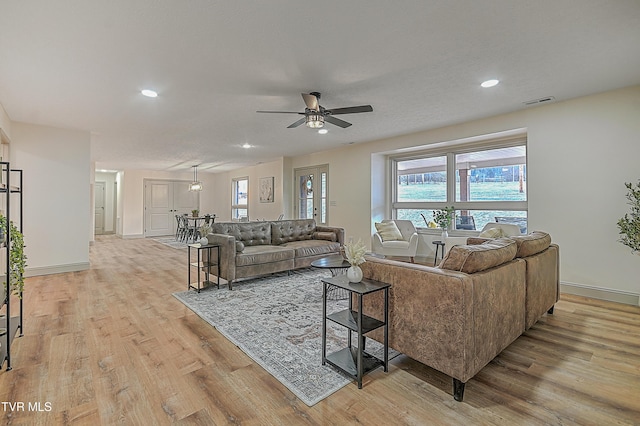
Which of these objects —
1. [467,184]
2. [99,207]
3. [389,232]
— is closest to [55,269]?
[389,232]

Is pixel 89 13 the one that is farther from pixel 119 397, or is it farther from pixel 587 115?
pixel 587 115

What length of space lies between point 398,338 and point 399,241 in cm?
373

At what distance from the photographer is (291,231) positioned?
5703mm

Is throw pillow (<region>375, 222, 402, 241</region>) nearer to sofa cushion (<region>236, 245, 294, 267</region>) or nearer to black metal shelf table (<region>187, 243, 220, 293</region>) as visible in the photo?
sofa cushion (<region>236, 245, 294, 267</region>)

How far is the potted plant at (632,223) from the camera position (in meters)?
3.15

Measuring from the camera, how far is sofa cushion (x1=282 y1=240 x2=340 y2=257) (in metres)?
4.98

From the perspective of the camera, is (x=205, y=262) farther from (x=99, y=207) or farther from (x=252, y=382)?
(x=99, y=207)

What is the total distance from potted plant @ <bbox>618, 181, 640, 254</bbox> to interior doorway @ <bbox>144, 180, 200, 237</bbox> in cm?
1207

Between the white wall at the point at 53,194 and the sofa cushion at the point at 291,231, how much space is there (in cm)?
337

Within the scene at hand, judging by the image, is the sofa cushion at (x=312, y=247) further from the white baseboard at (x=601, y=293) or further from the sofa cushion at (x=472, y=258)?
the white baseboard at (x=601, y=293)

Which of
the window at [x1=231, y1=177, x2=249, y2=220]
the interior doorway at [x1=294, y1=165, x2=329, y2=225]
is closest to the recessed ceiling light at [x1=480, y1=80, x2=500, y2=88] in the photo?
the interior doorway at [x1=294, y1=165, x2=329, y2=225]

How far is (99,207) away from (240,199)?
548 centimetres

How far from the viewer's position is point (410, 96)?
384cm

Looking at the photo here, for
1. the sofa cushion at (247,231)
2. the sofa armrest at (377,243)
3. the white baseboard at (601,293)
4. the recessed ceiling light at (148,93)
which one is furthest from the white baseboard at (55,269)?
the white baseboard at (601,293)
